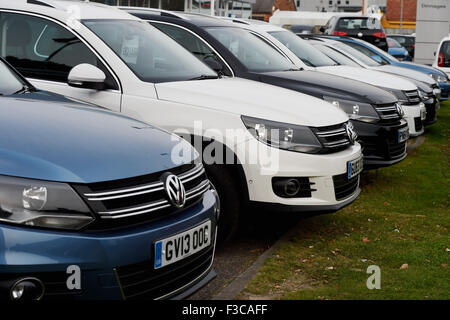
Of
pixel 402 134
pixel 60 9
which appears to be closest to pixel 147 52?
pixel 60 9

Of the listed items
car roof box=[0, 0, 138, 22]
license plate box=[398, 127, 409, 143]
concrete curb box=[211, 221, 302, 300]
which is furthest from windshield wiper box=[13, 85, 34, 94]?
license plate box=[398, 127, 409, 143]

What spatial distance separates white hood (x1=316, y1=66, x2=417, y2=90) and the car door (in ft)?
15.5

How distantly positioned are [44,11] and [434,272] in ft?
11.4

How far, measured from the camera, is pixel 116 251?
2.93m

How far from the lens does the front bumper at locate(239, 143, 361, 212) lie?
4.96m

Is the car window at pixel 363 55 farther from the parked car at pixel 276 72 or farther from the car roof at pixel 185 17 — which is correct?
the car roof at pixel 185 17

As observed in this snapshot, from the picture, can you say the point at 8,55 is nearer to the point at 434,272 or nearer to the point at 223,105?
the point at 223,105

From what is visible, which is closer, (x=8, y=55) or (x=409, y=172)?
(x=8, y=55)

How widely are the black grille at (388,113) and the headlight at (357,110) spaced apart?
0.28ft

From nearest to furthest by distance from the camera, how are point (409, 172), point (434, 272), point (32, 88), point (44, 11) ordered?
point (32, 88) → point (434, 272) → point (44, 11) → point (409, 172)

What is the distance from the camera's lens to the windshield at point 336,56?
1177cm

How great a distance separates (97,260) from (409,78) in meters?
11.1

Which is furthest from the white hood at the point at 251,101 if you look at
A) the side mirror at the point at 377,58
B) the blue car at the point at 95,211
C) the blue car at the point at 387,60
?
the blue car at the point at 387,60

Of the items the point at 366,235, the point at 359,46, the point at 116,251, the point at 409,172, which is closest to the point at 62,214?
the point at 116,251
